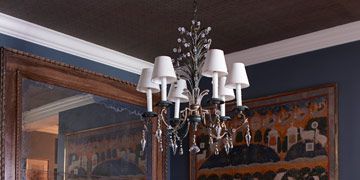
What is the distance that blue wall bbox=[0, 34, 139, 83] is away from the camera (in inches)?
145

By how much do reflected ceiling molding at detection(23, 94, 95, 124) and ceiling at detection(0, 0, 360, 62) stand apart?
441 millimetres

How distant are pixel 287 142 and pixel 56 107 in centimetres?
167

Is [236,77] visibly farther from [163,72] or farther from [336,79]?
[336,79]

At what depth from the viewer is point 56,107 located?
379cm

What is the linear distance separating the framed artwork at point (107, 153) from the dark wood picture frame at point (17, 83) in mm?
323

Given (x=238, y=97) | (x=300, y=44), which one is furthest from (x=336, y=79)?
(x=238, y=97)

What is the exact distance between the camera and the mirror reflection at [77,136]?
362 cm

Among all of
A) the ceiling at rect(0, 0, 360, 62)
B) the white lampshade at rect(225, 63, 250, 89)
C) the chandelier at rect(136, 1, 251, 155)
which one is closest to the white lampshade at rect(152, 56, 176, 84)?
the chandelier at rect(136, 1, 251, 155)

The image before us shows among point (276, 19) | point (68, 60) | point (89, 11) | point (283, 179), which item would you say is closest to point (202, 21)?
point (276, 19)

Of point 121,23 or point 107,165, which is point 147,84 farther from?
point 107,165

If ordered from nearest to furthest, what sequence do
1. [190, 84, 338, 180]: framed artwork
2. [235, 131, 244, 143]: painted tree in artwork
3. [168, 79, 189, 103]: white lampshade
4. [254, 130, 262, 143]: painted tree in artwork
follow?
1. [168, 79, 189, 103]: white lampshade
2. [190, 84, 338, 180]: framed artwork
3. [254, 130, 262, 143]: painted tree in artwork
4. [235, 131, 244, 143]: painted tree in artwork

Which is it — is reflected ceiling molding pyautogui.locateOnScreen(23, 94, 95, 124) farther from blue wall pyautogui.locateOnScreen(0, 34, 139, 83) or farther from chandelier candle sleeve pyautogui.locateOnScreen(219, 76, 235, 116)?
chandelier candle sleeve pyautogui.locateOnScreen(219, 76, 235, 116)

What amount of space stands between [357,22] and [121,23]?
160 centimetres

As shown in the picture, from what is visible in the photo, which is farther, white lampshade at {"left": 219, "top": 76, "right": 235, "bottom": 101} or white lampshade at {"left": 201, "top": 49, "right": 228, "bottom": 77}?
white lampshade at {"left": 219, "top": 76, "right": 235, "bottom": 101}
